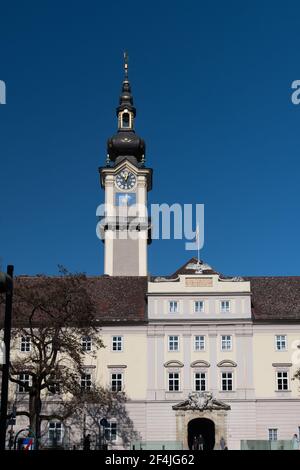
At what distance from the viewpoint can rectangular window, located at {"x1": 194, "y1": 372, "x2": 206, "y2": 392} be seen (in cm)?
4897

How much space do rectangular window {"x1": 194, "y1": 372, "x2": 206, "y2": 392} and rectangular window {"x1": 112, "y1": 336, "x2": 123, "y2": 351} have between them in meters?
5.77

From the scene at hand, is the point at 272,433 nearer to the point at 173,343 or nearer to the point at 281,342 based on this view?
the point at 281,342

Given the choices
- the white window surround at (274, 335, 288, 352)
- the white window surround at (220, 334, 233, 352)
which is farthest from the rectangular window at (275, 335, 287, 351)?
the white window surround at (220, 334, 233, 352)

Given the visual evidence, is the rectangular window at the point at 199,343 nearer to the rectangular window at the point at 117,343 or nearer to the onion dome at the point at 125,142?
the rectangular window at the point at 117,343

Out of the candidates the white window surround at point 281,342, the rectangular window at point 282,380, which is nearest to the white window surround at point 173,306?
the white window surround at point 281,342

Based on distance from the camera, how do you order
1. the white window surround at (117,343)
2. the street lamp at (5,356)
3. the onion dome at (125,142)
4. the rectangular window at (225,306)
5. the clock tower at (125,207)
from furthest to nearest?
the onion dome at (125,142), the clock tower at (125,207), the rectangular window at (225,306), the white window surround at (117,343), the street lamp at (5,356)

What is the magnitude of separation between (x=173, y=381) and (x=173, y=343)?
2.69 m

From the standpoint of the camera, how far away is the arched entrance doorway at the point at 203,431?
161 feet

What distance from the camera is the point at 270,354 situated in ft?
162

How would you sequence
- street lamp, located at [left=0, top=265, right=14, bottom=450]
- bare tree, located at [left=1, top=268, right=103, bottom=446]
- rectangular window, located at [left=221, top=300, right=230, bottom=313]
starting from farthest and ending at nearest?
rectangular window, located at [left=221, top=300, right=230, bottom=313]
bare tree, located at [left=1, top=268, right=103, bottom=446]
street lamp, located at [left=0, top=265, right=14, bottom=450]

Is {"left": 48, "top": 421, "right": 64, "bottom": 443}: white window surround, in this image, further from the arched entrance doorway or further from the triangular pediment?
the arched entrance doorway

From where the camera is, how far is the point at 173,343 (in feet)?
164

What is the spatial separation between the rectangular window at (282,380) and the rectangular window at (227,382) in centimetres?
337

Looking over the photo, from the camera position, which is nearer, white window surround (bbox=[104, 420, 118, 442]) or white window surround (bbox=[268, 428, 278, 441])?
white window surround (bbox=[268, 428, 278, 441])
